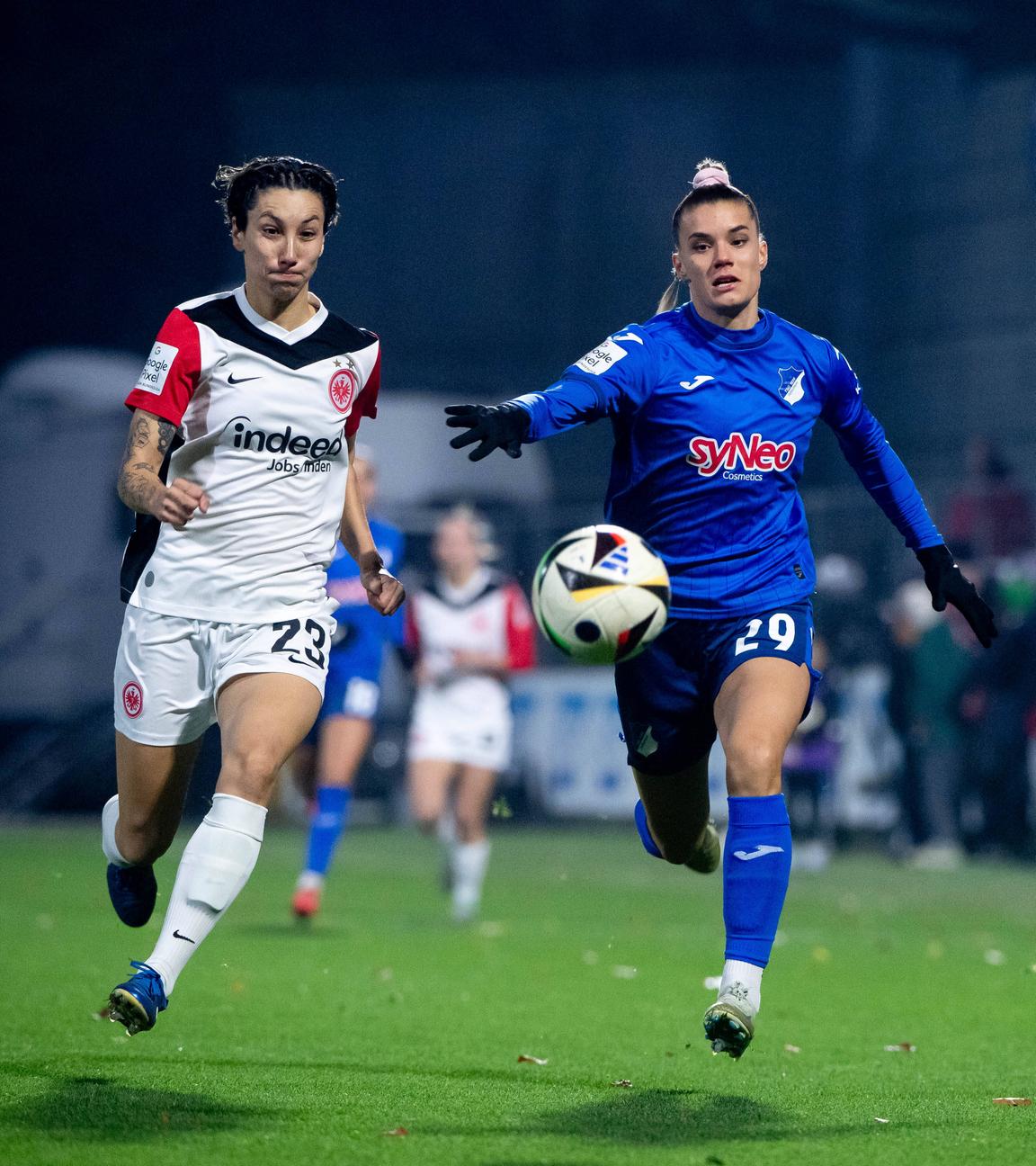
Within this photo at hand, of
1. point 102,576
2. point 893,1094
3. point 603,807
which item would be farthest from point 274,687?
point 102,576

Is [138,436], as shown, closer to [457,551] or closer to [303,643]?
[303,643]

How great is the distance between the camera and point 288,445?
18.4 feet

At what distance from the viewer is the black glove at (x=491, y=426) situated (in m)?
5.19

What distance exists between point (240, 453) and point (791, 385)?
1.69 metres

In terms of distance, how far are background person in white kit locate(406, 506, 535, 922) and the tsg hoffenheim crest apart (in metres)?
6.11

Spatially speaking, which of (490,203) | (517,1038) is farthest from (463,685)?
(490,203)

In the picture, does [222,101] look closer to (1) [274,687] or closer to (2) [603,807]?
(2) [603,807]

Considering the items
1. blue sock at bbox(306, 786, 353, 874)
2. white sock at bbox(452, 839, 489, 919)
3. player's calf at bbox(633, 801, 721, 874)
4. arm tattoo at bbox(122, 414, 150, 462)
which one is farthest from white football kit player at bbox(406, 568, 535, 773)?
arm tattoo at bbox(122, 414, 150, 462)

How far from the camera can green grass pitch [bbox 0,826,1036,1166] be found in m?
4.97

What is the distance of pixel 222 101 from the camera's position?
76.7 ft

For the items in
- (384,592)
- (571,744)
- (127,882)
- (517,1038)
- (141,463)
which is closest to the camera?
(141,463)

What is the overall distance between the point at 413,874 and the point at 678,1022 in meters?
7.98

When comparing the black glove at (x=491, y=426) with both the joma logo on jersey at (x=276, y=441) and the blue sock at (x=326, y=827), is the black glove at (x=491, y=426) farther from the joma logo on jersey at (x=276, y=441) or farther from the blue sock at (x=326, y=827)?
the blue sock at (x=326, y=827)

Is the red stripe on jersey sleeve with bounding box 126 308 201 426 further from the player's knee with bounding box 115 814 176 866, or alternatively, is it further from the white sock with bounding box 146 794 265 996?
the player's knee with bounding box 115 814 176 866
